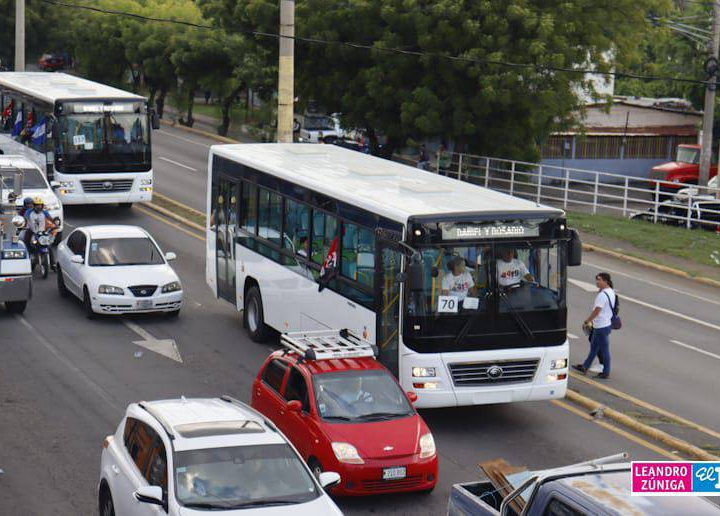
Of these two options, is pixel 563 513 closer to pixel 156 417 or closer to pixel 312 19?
pixel 156 417

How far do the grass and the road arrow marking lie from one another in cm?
1360

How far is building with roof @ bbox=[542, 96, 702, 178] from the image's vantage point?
5797 cm

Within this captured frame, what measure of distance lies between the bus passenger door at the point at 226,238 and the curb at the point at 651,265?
1150 centimetres

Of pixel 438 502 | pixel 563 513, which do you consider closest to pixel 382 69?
pixel 438 502

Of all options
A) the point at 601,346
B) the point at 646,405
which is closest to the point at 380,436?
the point at 646,405

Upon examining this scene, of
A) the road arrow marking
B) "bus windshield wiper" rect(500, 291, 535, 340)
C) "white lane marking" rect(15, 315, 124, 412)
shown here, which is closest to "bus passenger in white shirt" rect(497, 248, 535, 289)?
"bus windshield wiper" rect(500, 291, 535, 340)

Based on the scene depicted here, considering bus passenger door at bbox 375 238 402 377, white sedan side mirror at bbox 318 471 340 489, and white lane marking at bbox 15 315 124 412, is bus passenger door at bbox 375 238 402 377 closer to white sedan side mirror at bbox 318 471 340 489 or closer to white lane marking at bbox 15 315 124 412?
white lane marking at bbox 15 315 124 412

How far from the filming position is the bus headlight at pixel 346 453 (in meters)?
13.6

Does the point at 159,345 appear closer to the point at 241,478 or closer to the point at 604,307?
the point at 604,307

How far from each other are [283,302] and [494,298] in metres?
5.17

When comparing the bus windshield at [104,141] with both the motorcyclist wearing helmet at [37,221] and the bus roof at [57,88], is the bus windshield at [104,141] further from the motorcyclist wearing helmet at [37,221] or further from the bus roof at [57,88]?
the motorcyclist wearing helmet at [37,221]

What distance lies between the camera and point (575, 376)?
19.9 meters

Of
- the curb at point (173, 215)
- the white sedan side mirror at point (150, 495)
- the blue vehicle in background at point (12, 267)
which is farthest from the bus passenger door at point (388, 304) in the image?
the curb at point (173, 215)

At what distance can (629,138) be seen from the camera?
60.0 metres
